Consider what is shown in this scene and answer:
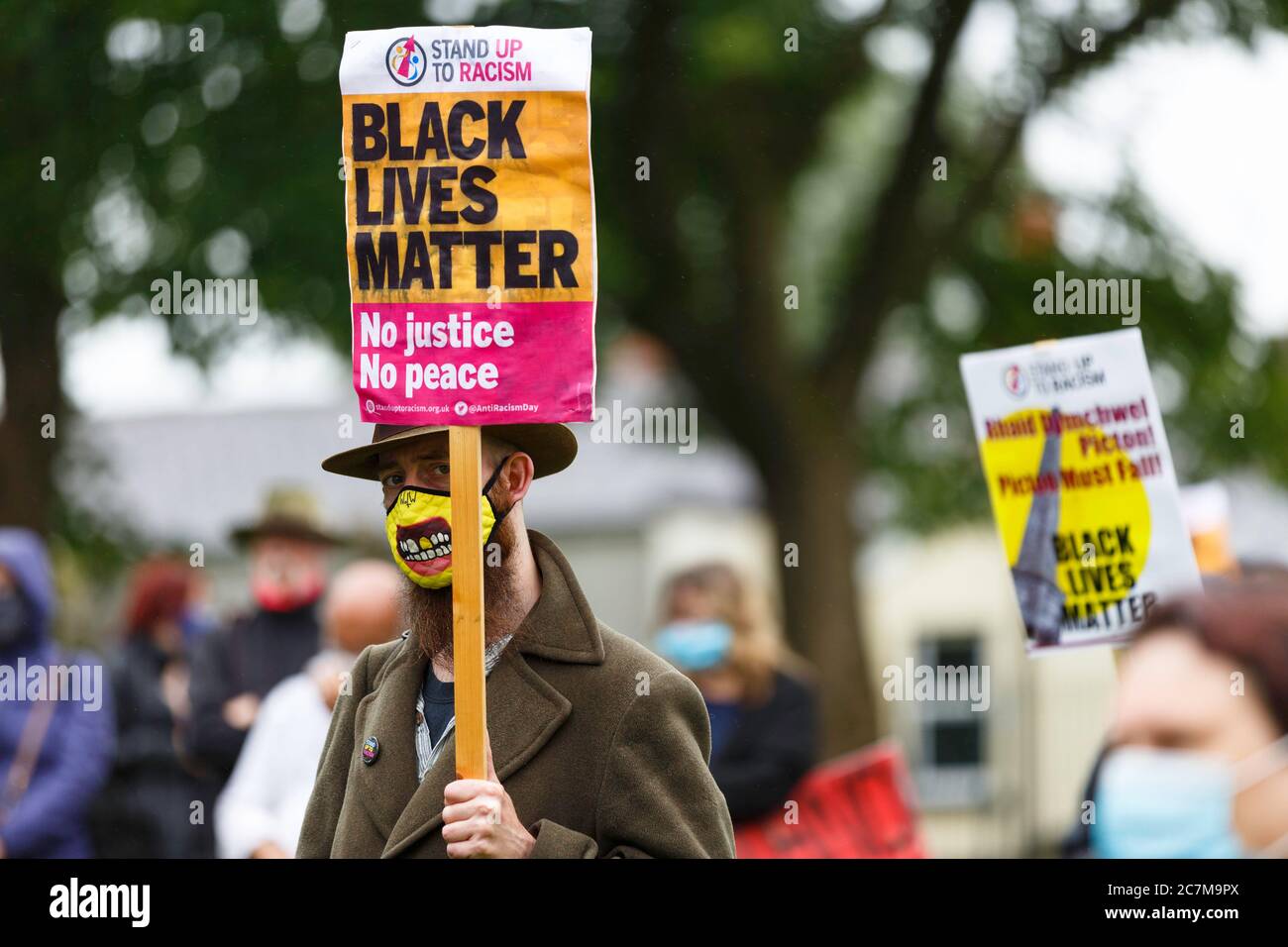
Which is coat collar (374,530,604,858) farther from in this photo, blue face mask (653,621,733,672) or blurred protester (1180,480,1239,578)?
blue face mask (653,621,733,672)

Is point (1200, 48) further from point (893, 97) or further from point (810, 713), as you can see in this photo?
point (810, 713)

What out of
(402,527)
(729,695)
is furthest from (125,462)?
(402,527)

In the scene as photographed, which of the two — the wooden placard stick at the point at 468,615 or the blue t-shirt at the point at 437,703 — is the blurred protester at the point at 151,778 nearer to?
the blue t-shirt at the point at 437,703

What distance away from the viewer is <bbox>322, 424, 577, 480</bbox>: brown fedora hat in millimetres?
3436

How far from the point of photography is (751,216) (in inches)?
429

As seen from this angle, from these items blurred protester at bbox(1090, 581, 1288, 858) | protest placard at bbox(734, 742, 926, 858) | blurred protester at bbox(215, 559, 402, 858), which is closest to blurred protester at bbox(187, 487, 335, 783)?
blurred protester at bbox(215, 559, 402, 858)

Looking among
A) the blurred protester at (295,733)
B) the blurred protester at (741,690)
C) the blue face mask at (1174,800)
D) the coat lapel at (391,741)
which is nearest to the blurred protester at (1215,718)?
the blue face mask at (1174,800)

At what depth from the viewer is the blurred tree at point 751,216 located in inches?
358

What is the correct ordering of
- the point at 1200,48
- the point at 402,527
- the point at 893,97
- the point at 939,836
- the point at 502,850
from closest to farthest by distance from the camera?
1. the point at 502,850
2. the point at 402,527
3. the point at 1200,48
4. the point at 893,97
5. the point at 939,836

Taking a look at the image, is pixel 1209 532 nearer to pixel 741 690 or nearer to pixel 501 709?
pixel 741 690

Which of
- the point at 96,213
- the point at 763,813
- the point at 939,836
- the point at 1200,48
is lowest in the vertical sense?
the point at 939,836

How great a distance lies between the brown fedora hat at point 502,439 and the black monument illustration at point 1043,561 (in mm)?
1375

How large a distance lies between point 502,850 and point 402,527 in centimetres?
62

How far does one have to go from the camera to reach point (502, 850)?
122 inches
